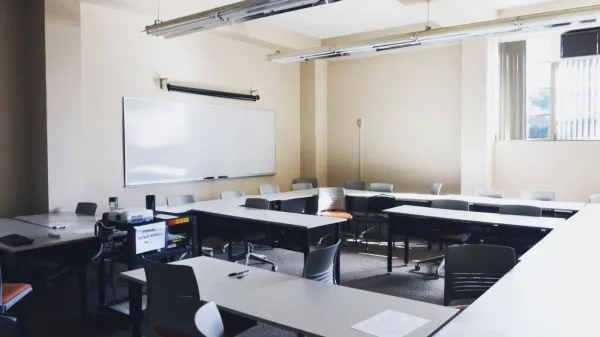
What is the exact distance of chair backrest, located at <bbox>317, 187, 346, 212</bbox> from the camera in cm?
694

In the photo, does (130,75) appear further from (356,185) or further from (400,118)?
(400,118)

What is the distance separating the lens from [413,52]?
833 centimetres

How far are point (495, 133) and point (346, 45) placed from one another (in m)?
3.32

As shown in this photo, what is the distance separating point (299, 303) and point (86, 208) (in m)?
3.80

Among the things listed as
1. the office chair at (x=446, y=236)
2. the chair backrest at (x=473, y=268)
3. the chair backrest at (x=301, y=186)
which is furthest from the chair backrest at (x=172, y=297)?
the chair backrest at (x=301, y=186)

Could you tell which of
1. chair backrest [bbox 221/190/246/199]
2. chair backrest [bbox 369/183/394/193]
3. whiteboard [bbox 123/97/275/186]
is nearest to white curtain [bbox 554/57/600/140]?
chair backrest [bbox 369/183/394/193]

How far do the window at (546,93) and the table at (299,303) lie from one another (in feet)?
20.1

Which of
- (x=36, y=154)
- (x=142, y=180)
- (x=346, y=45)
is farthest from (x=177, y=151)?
(x=346, y=45)

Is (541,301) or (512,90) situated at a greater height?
(512,90)

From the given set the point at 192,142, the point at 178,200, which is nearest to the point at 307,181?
the point at 192,142

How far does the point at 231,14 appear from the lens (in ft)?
15.4

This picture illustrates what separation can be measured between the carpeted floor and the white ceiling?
3.40 m

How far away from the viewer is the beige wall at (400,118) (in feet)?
26.2

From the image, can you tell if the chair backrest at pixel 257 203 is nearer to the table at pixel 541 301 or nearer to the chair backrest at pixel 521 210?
the chair backrest at pixel 521 210
